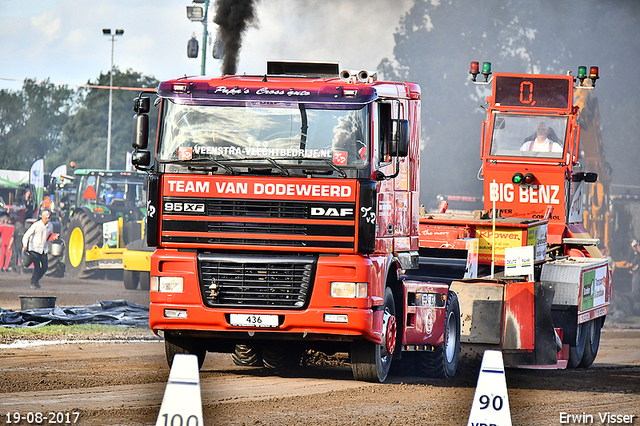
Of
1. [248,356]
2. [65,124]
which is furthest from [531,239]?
[65,124]

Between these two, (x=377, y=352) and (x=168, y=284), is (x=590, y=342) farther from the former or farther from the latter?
(x=168, y=284)

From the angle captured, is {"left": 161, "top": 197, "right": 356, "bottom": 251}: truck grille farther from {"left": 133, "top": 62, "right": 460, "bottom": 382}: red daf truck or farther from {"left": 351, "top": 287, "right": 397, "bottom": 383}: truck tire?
{"left": 351, "top": 287, "right": 397, "bottom": 383}: truck tire

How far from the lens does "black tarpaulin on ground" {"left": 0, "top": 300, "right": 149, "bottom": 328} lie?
16.7 m

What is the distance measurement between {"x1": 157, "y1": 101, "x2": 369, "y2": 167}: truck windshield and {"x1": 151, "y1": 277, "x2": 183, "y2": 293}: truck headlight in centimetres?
122

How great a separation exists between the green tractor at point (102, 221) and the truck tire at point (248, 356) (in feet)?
42.6

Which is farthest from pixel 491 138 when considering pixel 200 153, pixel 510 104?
pixel 200 153

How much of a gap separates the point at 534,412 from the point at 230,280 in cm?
328

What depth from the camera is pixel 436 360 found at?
12805mm

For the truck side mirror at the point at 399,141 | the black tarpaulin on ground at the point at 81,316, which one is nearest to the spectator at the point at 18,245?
the black tarpaulin on ground at the point at 81,316

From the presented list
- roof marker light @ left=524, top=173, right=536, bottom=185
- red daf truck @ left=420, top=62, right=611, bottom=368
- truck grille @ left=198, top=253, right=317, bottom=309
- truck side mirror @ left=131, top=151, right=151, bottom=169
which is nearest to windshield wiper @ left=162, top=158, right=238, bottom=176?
truck side mirror @ left=131, top=151, right=151, bottom=169

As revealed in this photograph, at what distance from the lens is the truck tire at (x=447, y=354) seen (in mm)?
12812

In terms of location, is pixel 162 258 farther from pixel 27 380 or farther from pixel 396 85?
pixel 396 85

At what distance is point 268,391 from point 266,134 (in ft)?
8.63

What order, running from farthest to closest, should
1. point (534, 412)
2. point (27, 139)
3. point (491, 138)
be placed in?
1. point (27, 139)
2. point (491, 138)
3. point (534, 412)
